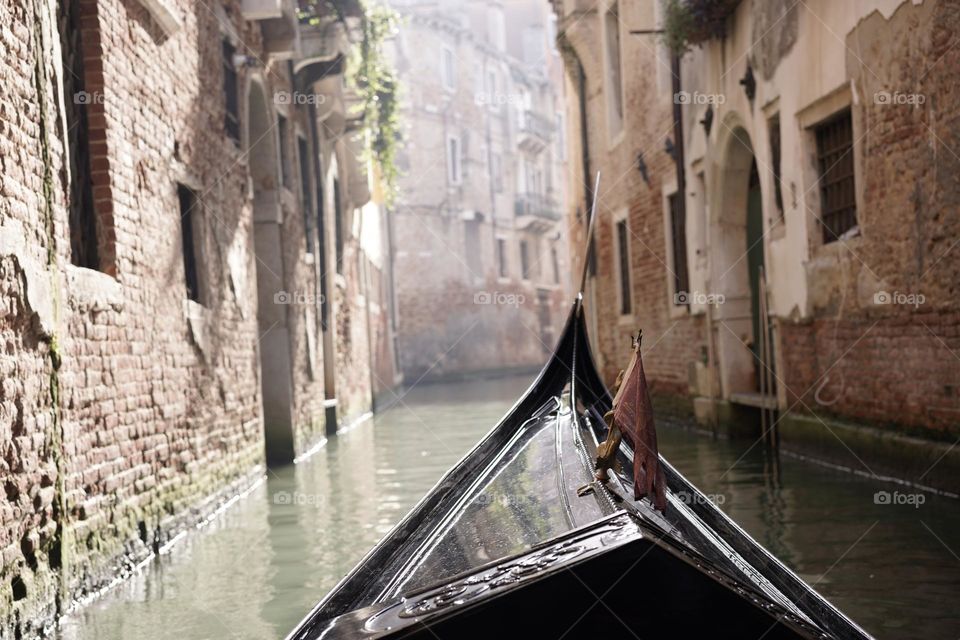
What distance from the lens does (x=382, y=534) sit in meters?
5.97

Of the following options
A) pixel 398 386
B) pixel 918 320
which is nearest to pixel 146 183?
pixel 918 320

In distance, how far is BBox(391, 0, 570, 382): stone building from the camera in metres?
28.5

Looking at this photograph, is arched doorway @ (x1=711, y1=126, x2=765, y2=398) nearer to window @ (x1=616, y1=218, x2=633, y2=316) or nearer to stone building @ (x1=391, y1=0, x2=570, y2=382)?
window @ (x1=616, y1=218, x2=633, y2=316)

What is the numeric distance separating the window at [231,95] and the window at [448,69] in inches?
802

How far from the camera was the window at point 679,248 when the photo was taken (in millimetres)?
11203

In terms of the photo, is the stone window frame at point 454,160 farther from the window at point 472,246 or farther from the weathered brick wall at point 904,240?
the weathered brick wall at point 904,240

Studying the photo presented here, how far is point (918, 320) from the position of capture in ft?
20.4

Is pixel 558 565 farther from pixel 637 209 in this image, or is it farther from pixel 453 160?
pixel 453 160

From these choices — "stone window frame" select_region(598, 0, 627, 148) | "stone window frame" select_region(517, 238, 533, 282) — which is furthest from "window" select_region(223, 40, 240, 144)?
"stone window frame" select_region(517, 238, 533, 282)

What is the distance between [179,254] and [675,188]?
6.02 metres

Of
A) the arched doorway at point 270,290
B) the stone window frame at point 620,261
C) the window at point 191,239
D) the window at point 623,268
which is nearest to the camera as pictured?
the window at point 191,239

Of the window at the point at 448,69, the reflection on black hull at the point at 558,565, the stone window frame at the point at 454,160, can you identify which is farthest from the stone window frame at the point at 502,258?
the reflection on black hull at the point at 558,565

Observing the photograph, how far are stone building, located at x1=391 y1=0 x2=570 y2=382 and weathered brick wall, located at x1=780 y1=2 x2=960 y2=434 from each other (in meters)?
20.5

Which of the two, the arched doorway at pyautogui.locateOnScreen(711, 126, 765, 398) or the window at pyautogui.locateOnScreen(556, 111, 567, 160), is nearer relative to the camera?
the arched doorway at pyautogui.locateOnScreen(711, 126, 765, 398)
